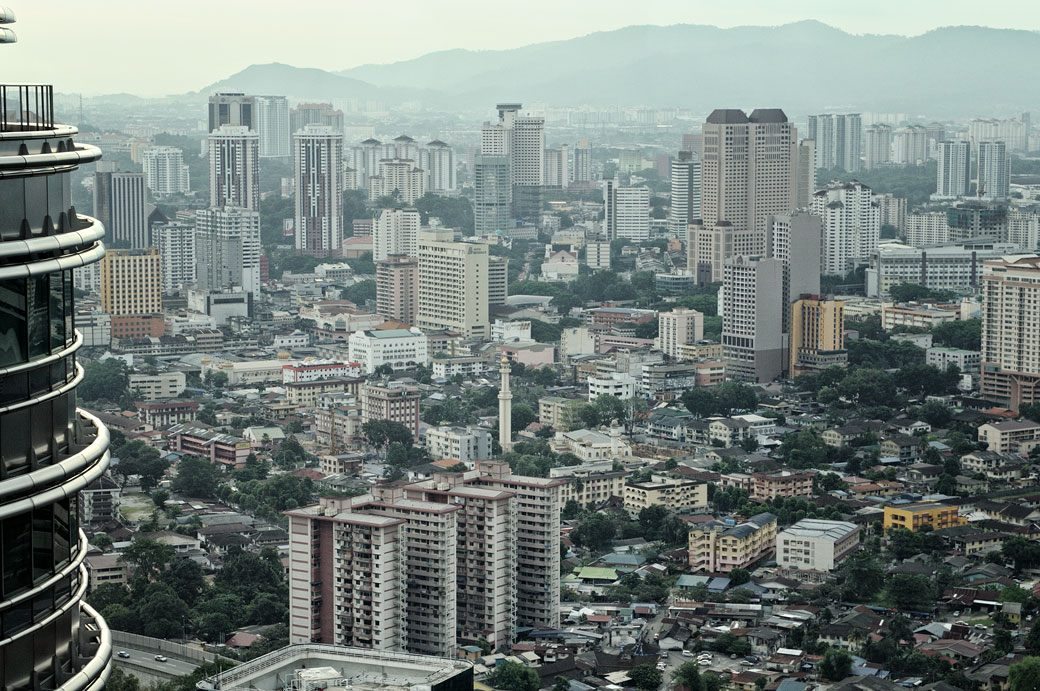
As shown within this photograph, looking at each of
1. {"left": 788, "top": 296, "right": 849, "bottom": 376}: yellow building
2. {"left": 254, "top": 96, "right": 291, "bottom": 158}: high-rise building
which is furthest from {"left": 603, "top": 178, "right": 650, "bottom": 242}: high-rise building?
{"left": 254, "top": 96, "right": 291, "bottom": 158}: high-rise building

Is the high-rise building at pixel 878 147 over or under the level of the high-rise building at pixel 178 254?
over

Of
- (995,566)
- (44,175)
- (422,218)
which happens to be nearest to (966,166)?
(422,218)

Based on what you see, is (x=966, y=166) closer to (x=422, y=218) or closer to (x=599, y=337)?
(x=422, y=218)

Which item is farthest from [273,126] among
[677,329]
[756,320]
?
[756,320]

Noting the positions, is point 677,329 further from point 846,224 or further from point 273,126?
point 273,126

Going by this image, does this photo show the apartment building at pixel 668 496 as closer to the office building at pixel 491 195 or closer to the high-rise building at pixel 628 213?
the high-rise building at pixel 628 213

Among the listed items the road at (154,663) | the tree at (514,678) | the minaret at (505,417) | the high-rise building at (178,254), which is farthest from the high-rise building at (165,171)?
the tree at (514,678)
